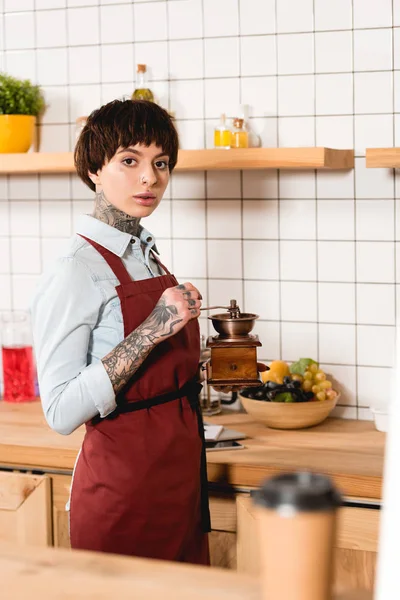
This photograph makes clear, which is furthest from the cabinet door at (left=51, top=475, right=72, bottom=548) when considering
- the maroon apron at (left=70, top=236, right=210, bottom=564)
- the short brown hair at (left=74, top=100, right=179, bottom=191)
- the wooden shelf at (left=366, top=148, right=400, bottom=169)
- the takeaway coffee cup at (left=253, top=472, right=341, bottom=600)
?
the takeaway coffee cup at (left=253, top=472, right=341, bottom=600)

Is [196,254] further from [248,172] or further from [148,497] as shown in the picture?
[148,497]

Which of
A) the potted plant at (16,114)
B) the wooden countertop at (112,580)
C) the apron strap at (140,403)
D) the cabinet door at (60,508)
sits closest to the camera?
the wooden countertop at (112,580)

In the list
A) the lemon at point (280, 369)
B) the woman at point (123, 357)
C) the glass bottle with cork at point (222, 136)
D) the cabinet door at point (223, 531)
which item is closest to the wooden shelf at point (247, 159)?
the glass bottle with cork at point (222, 136)

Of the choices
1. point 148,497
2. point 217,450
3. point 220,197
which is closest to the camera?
point 148,497

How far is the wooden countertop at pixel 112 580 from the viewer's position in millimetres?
984

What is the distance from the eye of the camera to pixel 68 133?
2953 millimetres

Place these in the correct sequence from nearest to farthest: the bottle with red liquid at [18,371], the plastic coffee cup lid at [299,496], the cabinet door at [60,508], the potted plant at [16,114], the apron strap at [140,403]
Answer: the plastic coffee cup lid at [299,496]
the apron strap at [140,403]
the cabinet door at [60,508]
the potted plant at [16,114]
the bottle with red liquid at [18,371]

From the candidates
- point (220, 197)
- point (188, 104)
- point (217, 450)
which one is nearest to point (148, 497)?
point (217, 450)

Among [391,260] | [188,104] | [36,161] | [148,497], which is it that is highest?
[188,104]

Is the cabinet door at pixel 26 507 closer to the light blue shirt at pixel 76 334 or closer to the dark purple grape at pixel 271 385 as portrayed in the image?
the light blue shirt at pixel 76 334

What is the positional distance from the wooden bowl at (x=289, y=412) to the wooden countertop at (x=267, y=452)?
0.03m

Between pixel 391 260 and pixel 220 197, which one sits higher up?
pixel 220 197

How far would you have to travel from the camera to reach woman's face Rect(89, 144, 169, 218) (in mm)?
Answer: 1954

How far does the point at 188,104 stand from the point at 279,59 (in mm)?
338
